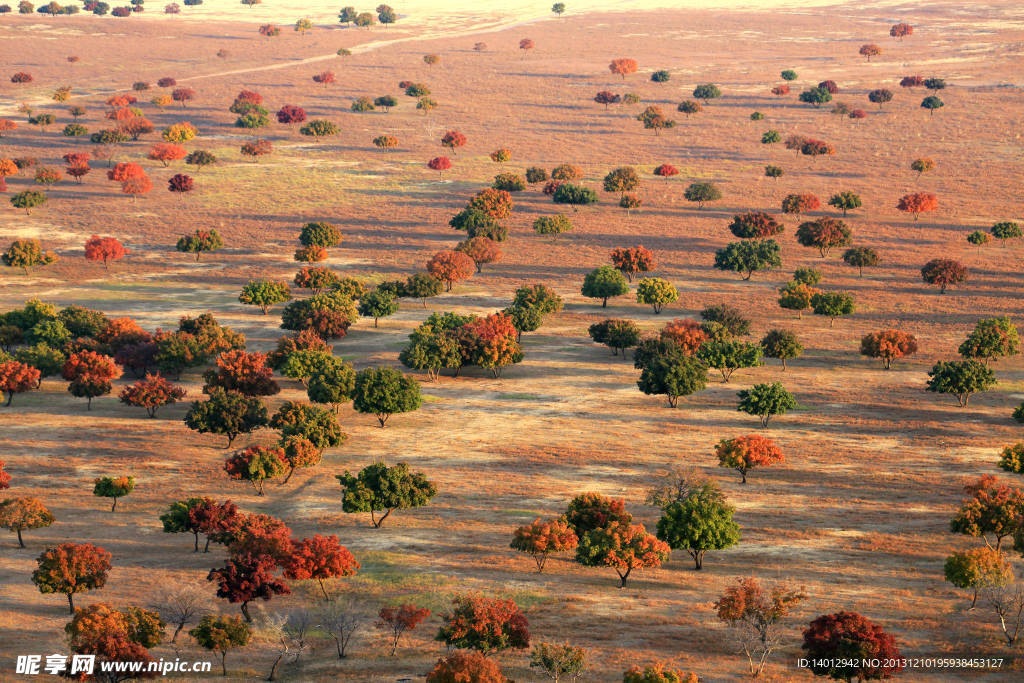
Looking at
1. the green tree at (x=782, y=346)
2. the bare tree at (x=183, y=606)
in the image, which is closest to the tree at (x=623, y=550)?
the bare tree at (x=183, y=606)

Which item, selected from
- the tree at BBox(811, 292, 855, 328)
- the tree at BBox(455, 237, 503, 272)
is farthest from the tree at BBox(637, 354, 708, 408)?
the tree at BBox(455, 237, 503, 272)

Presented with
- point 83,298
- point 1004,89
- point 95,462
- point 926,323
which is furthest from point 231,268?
point 1004,89

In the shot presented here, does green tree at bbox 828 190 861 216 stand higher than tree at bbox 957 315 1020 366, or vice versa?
green tree at bbox 828 190 861 216

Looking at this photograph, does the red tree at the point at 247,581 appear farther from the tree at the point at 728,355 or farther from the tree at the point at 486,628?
the tree at the point at 728,355

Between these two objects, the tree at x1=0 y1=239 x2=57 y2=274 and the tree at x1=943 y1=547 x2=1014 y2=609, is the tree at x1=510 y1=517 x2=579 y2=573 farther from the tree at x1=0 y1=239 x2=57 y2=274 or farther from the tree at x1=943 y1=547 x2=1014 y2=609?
the tree at x1=0 y1=239 x2=57 y2=274

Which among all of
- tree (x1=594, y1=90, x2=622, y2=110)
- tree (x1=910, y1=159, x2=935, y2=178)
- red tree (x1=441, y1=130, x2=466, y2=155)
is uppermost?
tree (x1=594, y1=90, x2=622, y2=110)

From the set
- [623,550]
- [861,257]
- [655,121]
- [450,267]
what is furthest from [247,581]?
[655,121]

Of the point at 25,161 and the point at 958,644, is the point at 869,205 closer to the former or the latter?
the point at 958,644

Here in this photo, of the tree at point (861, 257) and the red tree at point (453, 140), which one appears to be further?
the red tree at point (453, 140)
